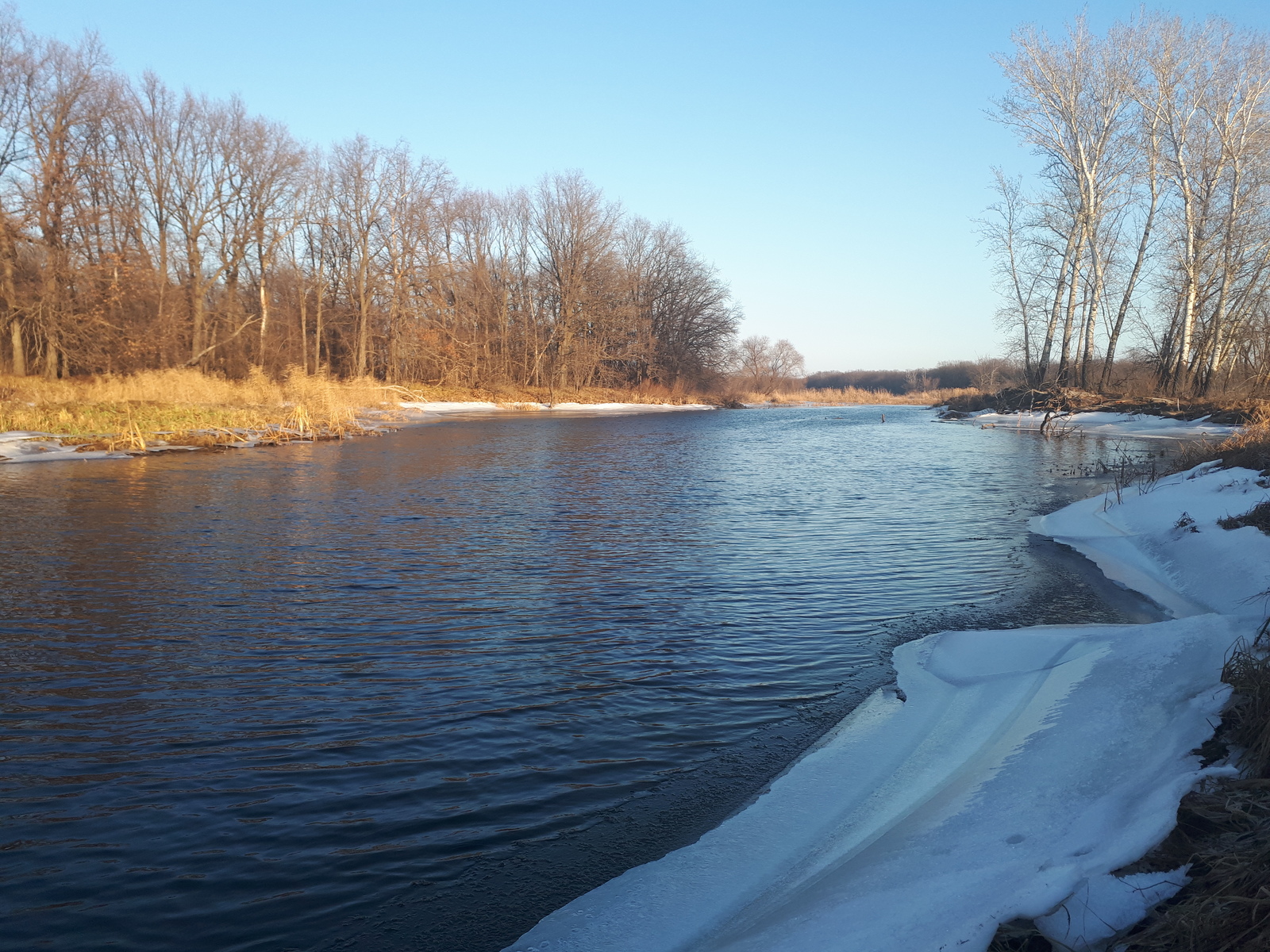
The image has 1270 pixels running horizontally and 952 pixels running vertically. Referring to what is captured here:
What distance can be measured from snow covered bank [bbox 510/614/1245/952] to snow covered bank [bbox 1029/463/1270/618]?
1.47m

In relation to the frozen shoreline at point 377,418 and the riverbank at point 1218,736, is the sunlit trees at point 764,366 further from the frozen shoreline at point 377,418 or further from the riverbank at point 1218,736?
the riverbank at point 1218,736

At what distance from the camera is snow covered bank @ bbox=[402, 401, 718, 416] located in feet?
151

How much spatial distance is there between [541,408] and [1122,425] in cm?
3533

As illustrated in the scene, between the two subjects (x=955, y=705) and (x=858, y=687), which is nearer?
(x=955, y=705)

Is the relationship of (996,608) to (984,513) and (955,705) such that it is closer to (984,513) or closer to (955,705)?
(955,705)

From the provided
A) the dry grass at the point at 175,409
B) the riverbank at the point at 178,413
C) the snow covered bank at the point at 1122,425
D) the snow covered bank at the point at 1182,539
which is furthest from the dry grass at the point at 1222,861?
the dry grass at the point at 175,409

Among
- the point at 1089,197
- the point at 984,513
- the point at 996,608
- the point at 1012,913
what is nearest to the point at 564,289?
the point at 1089,197

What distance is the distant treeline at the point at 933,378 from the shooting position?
49.8m

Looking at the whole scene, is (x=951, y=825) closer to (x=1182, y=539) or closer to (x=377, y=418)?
(x=1182, y=539)

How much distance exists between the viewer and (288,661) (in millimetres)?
5980

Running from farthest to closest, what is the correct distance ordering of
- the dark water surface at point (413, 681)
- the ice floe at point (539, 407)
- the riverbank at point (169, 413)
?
1. the ice floe at point (539, 407)
2. the riverbank at point (169, 413)
3. the dark water surface at point (413, 681)

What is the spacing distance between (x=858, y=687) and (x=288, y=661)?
4.19m

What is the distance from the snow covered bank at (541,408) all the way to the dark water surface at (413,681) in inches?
1285

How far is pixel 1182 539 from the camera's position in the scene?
8.26 metres
